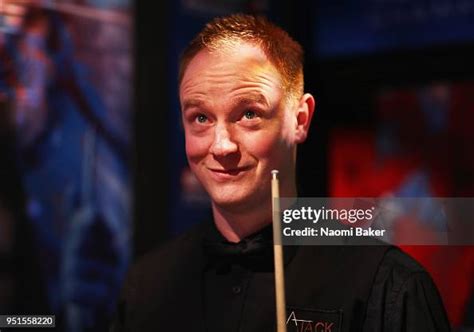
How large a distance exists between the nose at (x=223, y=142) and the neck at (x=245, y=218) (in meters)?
0.08

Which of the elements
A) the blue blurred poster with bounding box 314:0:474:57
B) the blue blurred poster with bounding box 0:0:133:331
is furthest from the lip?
the blue blurred poster with bounding box 314:0:474:57

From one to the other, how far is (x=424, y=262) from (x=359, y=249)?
13cm

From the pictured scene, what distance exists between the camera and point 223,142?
38.5 inches

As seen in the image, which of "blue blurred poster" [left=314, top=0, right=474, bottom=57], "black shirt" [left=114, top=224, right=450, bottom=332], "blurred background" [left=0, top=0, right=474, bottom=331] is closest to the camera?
"black shirt" [left=114, top=224, right=450, bottom=332]

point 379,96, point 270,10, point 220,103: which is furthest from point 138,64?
point 220,103

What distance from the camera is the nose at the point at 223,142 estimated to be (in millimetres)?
979

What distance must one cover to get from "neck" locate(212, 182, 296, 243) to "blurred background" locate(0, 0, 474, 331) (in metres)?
0.86

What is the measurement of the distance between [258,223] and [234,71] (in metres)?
0.19

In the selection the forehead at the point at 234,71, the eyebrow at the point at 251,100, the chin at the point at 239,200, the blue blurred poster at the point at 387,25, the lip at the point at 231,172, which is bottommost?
the chin at the point at 239,200

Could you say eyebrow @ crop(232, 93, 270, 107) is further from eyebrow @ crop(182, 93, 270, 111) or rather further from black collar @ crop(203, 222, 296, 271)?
black collar @ crop(203, 222, 296, 271)

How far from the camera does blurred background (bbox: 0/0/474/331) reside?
2.00 metres

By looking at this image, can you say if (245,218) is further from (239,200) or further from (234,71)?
(234,71)

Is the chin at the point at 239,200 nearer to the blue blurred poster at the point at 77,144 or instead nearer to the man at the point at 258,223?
the man at the point at 258,223

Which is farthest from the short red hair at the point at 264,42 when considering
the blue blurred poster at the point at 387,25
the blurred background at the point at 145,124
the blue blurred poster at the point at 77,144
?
the blue blurred poster at the point at 387,25
